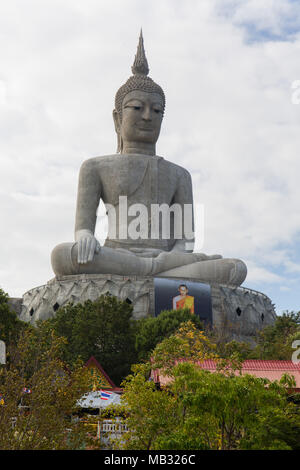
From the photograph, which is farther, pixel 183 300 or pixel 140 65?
pixel 140 65

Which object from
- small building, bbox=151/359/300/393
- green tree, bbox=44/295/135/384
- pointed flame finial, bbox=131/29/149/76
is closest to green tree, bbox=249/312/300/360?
green tree, bbox=44/295/135/384

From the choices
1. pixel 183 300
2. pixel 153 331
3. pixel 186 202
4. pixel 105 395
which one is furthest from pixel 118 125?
pixel 105 395

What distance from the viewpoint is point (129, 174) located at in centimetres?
2928

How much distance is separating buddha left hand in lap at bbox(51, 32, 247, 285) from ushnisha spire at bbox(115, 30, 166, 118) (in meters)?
0.04

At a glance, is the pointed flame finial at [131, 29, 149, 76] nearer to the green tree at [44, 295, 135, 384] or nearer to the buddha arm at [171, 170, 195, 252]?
the buddha arm at [171, 170, 195, 252]

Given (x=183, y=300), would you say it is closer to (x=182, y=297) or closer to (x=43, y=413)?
(x=182, y=297)

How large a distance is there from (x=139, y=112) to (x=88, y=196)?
13.8 feet

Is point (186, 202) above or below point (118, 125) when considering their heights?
below

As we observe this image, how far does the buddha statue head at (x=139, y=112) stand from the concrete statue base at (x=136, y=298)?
6797 millimetres

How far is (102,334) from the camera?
21.5 meters

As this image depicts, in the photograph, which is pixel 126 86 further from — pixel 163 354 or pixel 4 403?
pixel 4 403

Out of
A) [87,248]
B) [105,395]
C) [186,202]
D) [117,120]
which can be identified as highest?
[117,120]

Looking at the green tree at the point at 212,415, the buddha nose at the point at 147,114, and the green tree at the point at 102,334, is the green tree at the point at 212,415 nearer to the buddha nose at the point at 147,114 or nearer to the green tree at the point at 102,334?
the green tree at the point at 102,334
